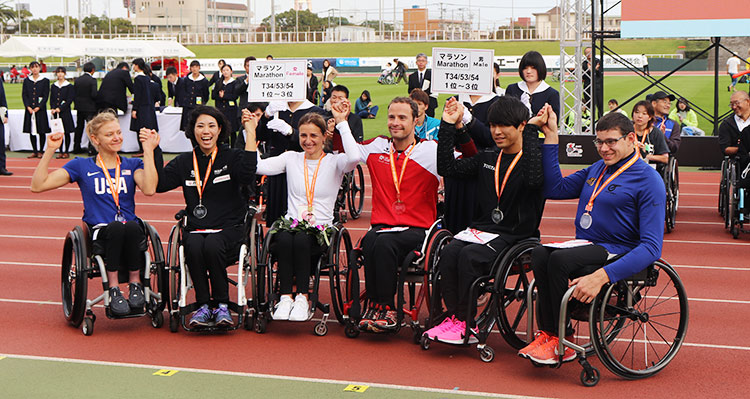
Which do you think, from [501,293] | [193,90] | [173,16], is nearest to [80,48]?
[193,90]

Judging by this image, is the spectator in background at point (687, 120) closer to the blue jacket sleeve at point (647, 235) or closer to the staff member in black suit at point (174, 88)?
the staff member in black suit at point (174, 88)

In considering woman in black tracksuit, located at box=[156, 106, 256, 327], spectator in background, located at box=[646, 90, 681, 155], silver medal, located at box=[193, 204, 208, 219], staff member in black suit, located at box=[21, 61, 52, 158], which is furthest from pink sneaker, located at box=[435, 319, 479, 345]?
staff member in black suit, located at box=[21, 61, 52, 158]

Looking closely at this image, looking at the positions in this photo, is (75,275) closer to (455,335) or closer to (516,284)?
(455,335)

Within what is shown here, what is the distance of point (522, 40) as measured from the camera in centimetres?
7512

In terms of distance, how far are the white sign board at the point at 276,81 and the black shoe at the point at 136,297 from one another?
2.17m

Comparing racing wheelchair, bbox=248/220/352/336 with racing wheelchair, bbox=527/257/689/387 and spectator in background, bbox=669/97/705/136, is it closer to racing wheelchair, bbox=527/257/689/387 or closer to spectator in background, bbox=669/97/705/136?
racing wheelchair, bbox=527/257/689/387

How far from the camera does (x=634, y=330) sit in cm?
580

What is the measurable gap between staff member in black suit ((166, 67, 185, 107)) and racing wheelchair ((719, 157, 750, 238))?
1057cm

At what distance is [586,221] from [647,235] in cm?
36

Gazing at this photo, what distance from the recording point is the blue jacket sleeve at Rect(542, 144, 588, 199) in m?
5.19

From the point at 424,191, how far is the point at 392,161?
0.28m

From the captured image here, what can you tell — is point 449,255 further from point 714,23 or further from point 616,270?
point 714,23

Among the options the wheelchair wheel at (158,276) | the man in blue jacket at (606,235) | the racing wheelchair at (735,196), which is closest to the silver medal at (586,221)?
the man in blue jacket at (606,235)

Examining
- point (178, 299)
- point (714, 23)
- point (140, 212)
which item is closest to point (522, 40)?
point (714, 23)
